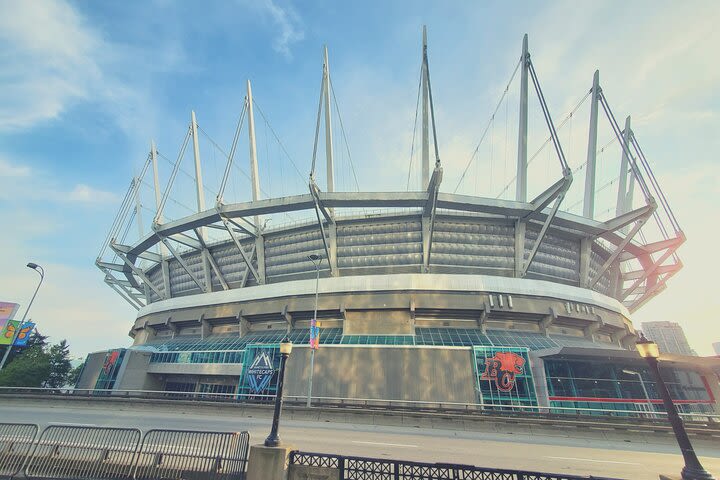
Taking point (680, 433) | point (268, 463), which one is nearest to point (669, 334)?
point (680, 433)

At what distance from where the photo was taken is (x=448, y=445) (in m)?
13.3

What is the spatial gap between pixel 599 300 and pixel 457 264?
16.6 m

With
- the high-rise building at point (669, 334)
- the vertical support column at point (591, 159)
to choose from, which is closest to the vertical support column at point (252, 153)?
the vertical support column at point (591, 159)

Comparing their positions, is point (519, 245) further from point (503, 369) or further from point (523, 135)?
point (503, 369)

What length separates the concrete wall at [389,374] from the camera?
85.4 feet

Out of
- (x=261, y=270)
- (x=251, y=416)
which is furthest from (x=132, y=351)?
(x=251, y=416)

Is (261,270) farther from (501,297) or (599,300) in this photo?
(599,300)

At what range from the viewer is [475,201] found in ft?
105

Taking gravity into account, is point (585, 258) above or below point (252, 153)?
below

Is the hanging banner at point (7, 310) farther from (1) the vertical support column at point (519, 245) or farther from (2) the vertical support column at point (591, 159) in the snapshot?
(2) the vertical support column at point (591, 159)

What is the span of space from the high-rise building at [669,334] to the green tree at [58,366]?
198 metres

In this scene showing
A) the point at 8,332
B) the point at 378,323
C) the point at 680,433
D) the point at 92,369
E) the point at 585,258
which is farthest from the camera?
the point at 8,332

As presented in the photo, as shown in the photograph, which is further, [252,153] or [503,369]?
[252,153]

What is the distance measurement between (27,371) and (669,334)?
22067cm
